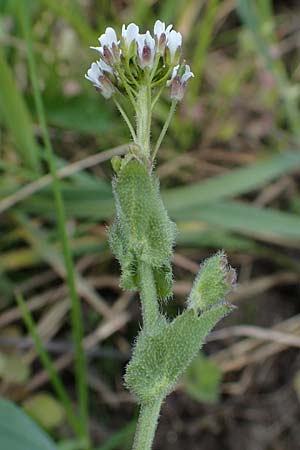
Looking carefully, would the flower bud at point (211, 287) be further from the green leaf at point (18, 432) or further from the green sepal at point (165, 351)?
the green leaf at point (18, 432)

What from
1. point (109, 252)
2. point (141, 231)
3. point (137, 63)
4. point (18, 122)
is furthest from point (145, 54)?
point (109, 252)

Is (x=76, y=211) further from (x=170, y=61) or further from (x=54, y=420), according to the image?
(x=170, y=61)

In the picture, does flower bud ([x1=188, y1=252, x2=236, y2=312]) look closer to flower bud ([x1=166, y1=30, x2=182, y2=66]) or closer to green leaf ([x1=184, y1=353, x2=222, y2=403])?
flower bud ([x1=166, y1=30, x2=182, y2=66])

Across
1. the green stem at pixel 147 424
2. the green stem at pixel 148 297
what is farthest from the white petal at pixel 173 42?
the green stem at pixel 147 424

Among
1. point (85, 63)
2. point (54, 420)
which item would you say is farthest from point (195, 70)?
point (54, 420)

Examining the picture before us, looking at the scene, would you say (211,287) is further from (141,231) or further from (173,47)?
(173,47)

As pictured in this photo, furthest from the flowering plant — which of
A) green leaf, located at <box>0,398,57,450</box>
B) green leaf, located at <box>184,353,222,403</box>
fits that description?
green leaf, located at <box>184,353,222,403</box>
